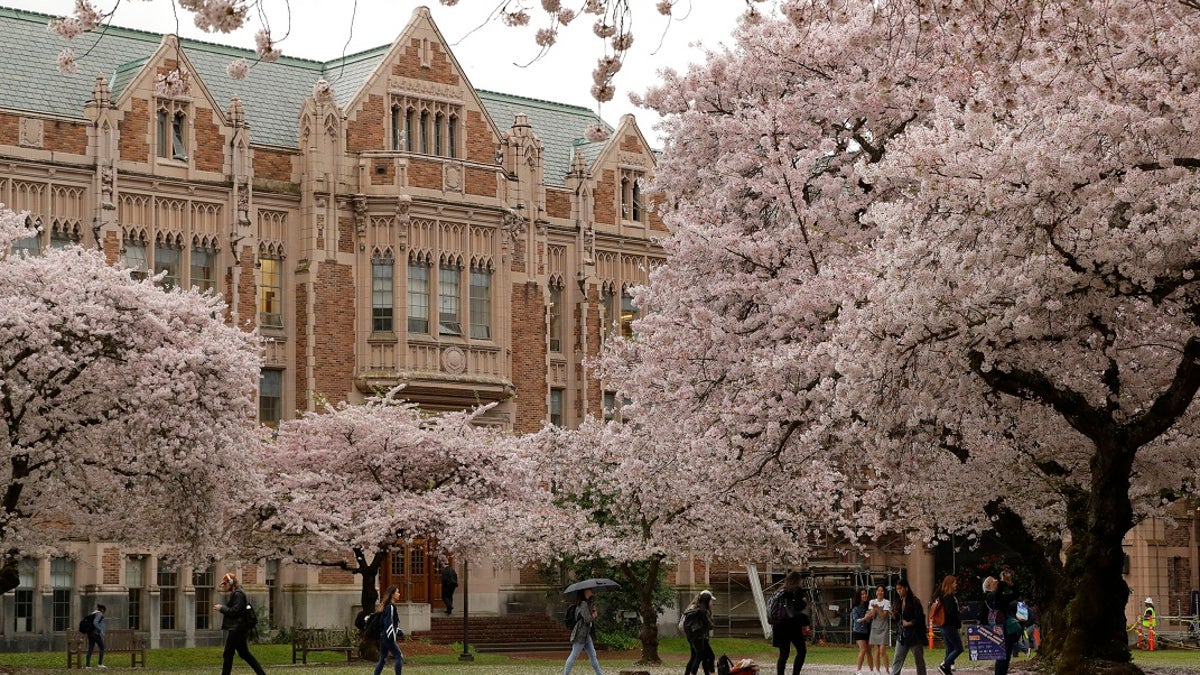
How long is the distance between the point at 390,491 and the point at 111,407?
1037 centimetres

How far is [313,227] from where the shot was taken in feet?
168

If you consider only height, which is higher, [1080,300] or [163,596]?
[1080,300]

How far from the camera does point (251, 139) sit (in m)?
51.4

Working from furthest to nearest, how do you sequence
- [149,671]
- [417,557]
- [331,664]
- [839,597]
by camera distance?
[839,597]
[417,557]
[331,664]
[149,671]

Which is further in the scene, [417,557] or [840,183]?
[417,557]

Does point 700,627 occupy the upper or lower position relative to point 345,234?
lower

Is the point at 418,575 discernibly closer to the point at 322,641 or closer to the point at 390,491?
the point at 322,641

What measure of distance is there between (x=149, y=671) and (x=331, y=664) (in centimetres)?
464

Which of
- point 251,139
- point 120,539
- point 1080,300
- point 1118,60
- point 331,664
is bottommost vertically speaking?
point 331,664

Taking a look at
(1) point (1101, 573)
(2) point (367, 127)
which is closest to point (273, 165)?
(2) point (367, 127)

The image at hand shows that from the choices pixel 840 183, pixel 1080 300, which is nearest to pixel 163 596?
pixel 840 183

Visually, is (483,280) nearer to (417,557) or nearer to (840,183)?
(417,557)

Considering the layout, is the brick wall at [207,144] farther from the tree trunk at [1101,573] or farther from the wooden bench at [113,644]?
the tree trunk at [1101,573]

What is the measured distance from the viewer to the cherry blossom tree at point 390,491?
41.2 metres
